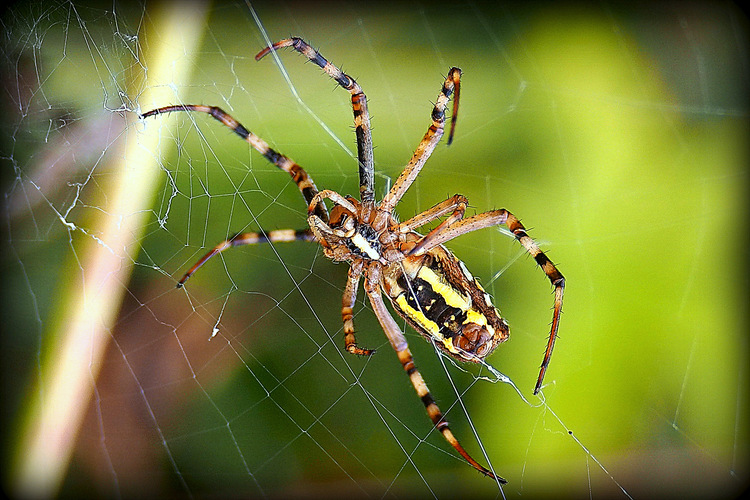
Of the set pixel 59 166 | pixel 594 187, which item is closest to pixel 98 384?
pixel 59 166

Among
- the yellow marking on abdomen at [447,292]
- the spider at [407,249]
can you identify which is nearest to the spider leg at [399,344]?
the spider at [407,249]

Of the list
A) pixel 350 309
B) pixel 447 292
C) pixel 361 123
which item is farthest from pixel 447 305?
pixel 361 123

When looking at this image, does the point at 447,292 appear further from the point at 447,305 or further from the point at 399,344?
the point at 399,344

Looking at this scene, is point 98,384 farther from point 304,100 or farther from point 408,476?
point 304,100

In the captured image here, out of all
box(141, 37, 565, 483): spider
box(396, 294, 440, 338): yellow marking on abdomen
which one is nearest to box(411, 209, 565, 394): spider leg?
box(141, 37, 565, 483): spider

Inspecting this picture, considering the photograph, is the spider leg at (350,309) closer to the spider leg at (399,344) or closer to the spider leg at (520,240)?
the spider leg at (399,344)

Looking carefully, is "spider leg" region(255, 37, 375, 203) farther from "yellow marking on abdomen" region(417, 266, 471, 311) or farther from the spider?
"yellow marking on abdomen" region(417, 266, 471, 311)
